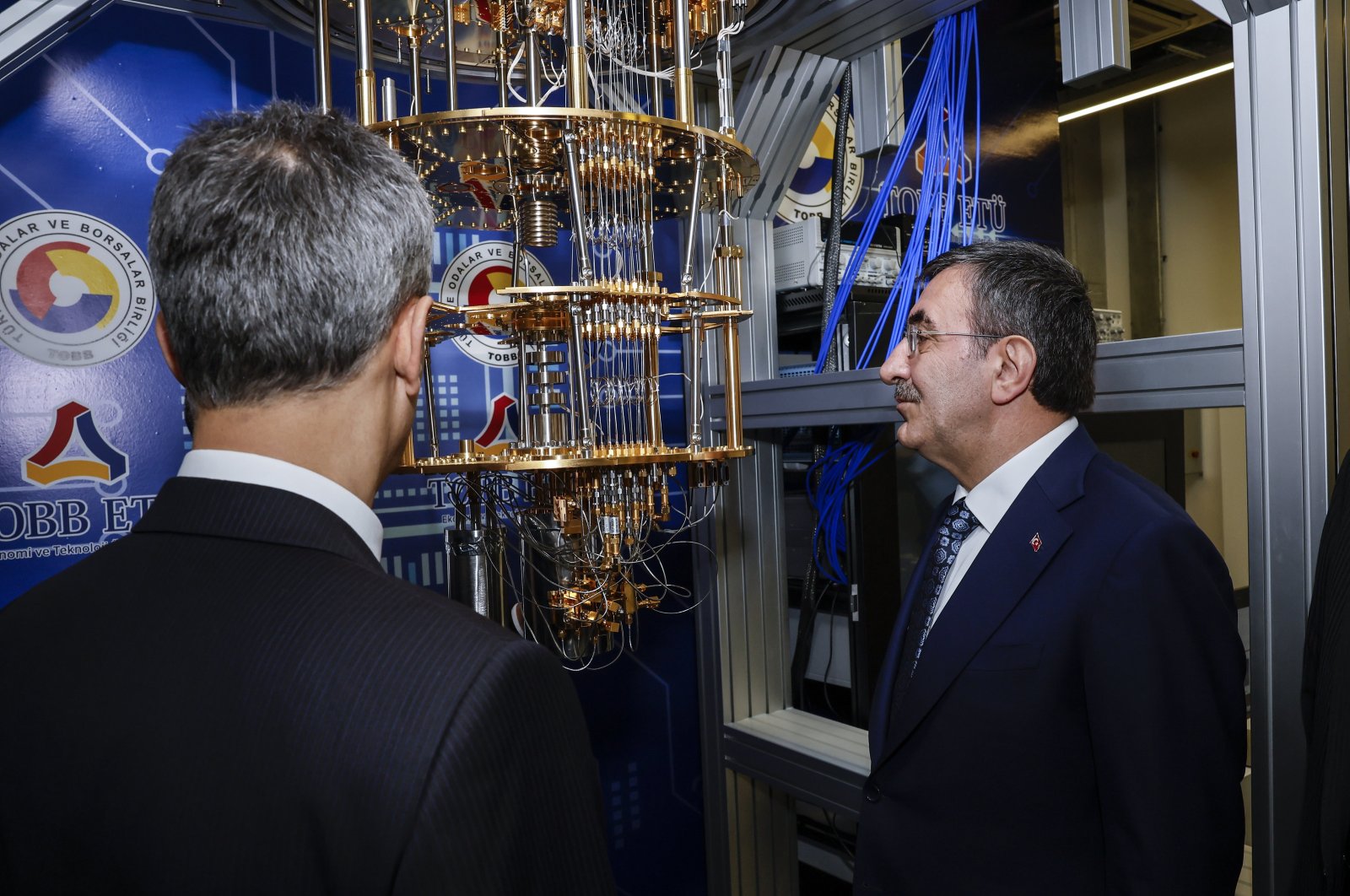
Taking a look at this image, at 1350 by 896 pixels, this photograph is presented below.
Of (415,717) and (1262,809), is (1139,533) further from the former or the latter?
(415,717)

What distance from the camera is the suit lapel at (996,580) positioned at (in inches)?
54.9

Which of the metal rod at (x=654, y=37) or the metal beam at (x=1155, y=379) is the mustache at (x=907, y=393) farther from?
the metal rod at (x=654, y=37)

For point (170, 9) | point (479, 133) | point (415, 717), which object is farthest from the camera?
point (170, 9)

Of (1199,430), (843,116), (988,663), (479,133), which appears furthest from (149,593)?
(1199,430)

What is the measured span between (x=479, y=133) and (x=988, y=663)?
1.05 meters

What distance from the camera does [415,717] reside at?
559 millimetres

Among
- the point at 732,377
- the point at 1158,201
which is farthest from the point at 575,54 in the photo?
the point at 1158,201

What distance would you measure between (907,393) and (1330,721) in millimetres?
789

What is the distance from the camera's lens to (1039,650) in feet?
4.42

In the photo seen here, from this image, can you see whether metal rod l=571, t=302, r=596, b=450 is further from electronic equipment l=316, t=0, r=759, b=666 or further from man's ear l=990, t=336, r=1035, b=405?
man's ear l=990, t=336, r=1035, b=405

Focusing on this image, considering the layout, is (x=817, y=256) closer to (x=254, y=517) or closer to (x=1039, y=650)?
(x=1039, y=650)

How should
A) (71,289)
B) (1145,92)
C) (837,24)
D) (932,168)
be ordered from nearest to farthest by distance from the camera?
1. (71,289)
2. (837,24)
3. (932,168)
4. (1145,92)

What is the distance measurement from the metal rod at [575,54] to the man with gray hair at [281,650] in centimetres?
59

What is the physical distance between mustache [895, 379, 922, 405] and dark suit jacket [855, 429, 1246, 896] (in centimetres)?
24
